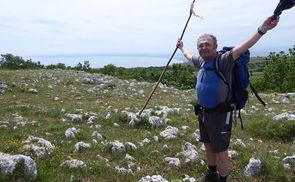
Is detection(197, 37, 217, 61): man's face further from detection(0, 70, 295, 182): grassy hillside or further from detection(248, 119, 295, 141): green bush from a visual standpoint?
detection(248, 119, 295, 141): green bush

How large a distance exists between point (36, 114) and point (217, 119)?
8.80 meters

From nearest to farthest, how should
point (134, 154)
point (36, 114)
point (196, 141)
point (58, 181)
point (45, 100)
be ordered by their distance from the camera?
1. point (58, 181)
2. point (134, 154)
3. point (196, 141)
4. point (36, 114)
5. point (45, 100)

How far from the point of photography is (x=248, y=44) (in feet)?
21.8

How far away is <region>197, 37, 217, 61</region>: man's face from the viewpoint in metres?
7.31

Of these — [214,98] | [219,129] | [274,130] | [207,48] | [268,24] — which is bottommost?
[274,130]

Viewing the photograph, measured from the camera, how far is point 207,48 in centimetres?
731

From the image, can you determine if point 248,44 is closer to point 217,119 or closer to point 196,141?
point 217,119

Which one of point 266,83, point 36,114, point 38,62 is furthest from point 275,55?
point 36,114

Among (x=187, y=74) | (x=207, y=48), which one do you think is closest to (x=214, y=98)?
(x=207, y=48)

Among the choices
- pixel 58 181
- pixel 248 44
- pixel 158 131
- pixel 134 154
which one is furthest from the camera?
pixel 158 131

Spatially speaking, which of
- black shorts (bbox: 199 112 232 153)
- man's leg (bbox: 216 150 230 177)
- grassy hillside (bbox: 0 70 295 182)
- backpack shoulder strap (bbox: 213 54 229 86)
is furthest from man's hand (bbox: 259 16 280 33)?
grassy hillside (bbox: 0 70 295 182)

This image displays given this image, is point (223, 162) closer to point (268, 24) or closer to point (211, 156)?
point (211, 156)

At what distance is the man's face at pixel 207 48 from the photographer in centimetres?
731

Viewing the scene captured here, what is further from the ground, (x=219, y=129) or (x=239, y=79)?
(x=239, y=79)
